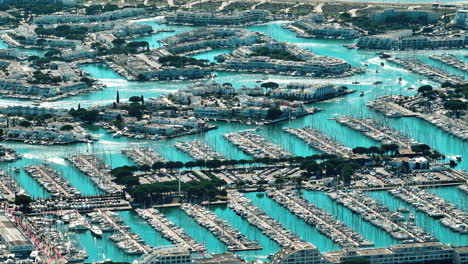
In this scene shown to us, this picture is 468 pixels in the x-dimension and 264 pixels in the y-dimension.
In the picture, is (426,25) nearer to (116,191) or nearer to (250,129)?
(250,129)

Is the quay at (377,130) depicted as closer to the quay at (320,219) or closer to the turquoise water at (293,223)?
the quay at (320,219)

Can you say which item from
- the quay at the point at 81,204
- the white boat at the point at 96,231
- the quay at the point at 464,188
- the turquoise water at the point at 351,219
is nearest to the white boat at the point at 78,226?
the white boat at the point at 96,231

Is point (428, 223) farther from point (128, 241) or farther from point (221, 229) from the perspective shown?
point (128, 241)

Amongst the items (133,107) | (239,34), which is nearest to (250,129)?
(133,107)

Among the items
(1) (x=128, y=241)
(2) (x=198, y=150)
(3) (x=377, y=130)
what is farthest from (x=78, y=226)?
(3) (x=377, y=130)

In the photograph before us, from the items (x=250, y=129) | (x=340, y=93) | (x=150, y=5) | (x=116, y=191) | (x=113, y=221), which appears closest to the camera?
(x=113, y=221)

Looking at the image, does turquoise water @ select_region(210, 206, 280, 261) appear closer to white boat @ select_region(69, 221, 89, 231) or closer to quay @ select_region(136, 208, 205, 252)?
quay @ select_region(136, 208, 205, 252)
